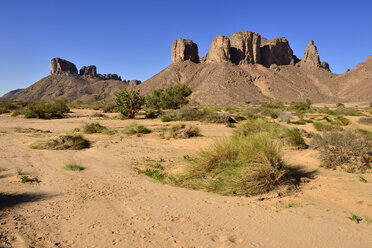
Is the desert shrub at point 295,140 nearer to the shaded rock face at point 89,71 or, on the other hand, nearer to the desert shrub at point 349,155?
the desert shrub at point 349,155

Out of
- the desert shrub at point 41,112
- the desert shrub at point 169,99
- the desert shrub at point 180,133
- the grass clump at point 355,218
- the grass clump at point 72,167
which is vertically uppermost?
the desert shrub at point 169,99

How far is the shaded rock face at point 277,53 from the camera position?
11188 centimetres

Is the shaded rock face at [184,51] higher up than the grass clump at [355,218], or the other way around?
the shaded rock face at [184,51]

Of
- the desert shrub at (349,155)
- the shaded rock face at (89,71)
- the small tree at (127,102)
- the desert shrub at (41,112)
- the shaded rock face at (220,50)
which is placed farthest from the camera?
the shaded rock face at (89,71)

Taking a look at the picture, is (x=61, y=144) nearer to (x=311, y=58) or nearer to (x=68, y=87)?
(x=311, y=58)

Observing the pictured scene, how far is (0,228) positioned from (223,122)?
1646cm

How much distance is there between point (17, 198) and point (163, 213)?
283 cm

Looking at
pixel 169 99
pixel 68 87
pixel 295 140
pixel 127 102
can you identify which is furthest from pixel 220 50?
pixel 295 140

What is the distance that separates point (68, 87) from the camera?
427 ft

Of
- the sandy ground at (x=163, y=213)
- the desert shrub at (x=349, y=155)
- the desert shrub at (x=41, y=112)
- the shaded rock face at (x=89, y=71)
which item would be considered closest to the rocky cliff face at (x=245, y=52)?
the shaded rock face at (x=89, y=71)

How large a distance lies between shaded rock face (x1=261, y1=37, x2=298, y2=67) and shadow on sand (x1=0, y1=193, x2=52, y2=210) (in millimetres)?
116761

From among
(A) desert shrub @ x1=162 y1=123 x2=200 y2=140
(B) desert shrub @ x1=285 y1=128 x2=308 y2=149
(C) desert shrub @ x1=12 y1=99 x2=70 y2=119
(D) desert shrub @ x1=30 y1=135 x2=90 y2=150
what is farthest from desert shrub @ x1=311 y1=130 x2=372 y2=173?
(C) desert shrub @ x1=12 y1=99 x2=70 y2=119

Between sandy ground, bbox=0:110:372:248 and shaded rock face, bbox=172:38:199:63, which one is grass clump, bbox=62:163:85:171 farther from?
shaded rock face, bbox=172:38:199:63

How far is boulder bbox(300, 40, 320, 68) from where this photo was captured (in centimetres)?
11400
